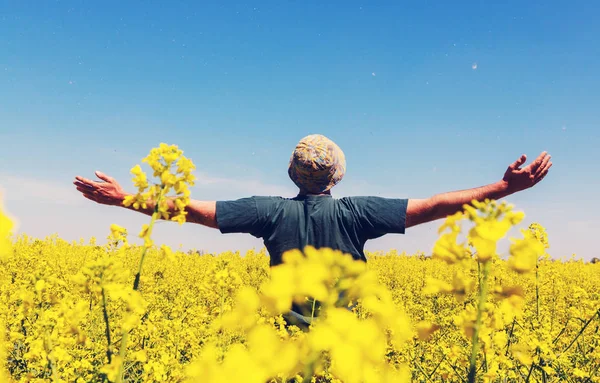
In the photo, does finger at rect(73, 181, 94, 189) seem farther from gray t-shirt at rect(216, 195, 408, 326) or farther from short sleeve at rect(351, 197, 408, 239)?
short sleeve at rect(351, 197, 408, 239)

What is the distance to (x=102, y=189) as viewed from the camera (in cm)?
217

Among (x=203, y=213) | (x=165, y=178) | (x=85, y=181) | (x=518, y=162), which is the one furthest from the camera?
(x=203, y=213)

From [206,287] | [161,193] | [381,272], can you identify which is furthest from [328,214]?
[381,272]

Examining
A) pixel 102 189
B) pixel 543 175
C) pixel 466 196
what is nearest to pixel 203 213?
pixel 102 189

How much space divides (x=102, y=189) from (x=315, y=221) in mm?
1267

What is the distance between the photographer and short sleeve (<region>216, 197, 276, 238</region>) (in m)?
2.65

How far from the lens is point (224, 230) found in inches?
105

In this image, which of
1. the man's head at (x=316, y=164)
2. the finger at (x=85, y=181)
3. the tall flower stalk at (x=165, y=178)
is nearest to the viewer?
the tall flower stalk at (x=165, y=178)

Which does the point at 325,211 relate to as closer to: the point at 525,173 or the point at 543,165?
the point at 525,173

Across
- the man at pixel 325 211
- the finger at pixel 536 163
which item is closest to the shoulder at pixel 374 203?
the man at pixel 325 211

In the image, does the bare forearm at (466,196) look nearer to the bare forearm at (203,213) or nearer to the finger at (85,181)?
the bare forearm at (203,213)

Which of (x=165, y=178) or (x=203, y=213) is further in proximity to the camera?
(x=203, y=213)

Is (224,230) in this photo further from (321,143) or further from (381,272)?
(381,272)

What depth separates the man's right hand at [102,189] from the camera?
216 centimetres
